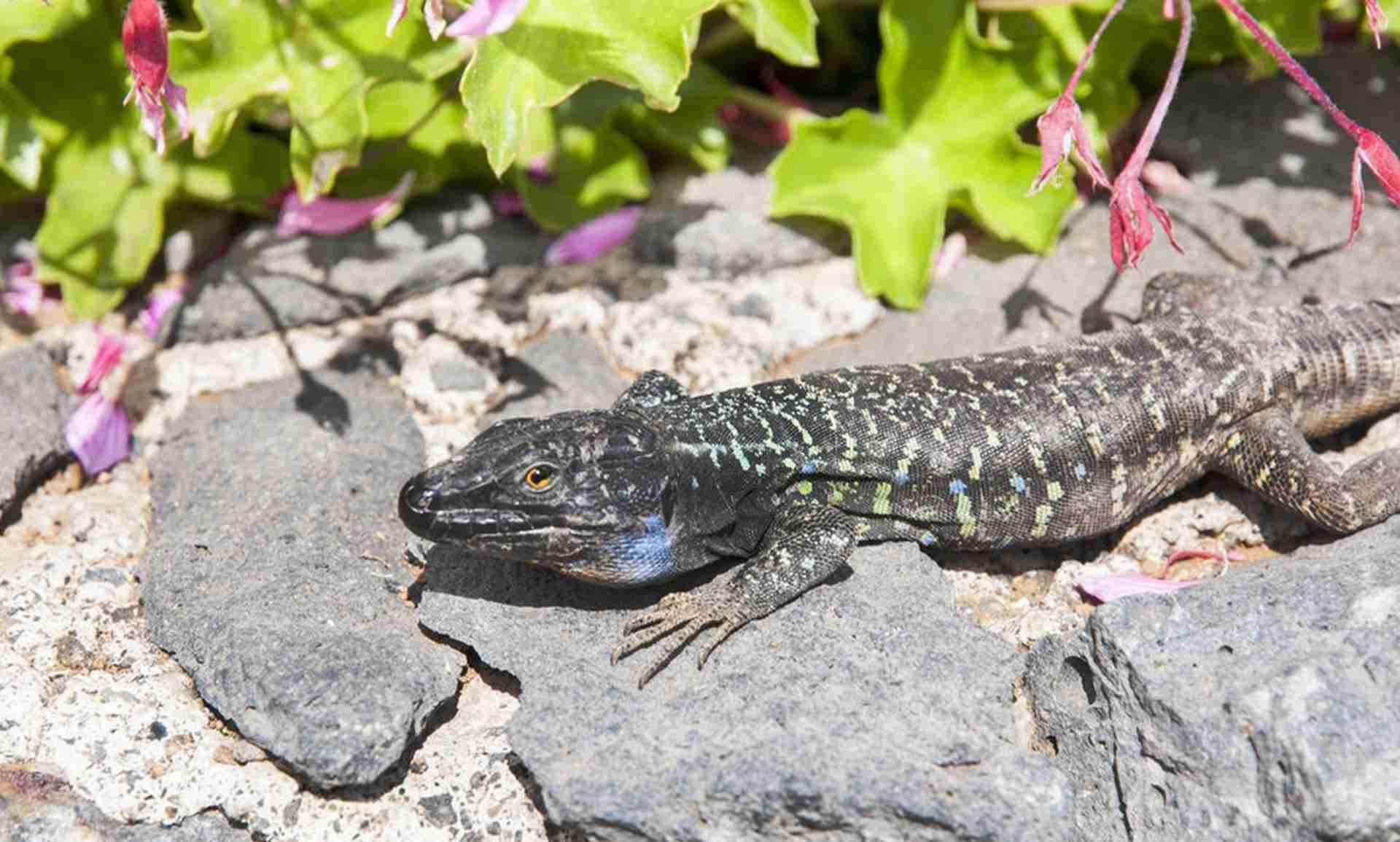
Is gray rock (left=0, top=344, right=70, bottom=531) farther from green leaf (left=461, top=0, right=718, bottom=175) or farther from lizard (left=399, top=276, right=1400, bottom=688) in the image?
green leaf (left=461, top=0, right=718, bottom=175)

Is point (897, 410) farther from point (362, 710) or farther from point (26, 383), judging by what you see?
point (26, 383)

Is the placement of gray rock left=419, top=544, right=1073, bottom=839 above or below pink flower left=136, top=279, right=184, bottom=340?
above

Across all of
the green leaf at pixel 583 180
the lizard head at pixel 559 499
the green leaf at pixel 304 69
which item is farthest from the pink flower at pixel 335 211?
the lizard head at pixel 559 499

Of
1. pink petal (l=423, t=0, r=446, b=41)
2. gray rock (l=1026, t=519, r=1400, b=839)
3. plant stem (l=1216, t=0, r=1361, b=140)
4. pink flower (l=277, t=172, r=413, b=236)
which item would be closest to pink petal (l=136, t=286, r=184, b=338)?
pink flower (l=277, t=172, r=413, b=236)

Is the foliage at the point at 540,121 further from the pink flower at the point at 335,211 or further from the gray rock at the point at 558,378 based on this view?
the gray rock at the point at 558,378

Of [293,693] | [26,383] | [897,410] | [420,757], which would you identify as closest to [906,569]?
[897,410]

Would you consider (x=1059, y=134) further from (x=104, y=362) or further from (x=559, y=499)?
(x=104, y=362)

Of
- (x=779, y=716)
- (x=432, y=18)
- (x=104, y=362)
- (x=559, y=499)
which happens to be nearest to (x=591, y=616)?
(x=559, y=499)

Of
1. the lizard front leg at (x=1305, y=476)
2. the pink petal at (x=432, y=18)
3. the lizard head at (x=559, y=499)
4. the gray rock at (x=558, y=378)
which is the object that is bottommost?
the gray rock at (x=558, y=378)
